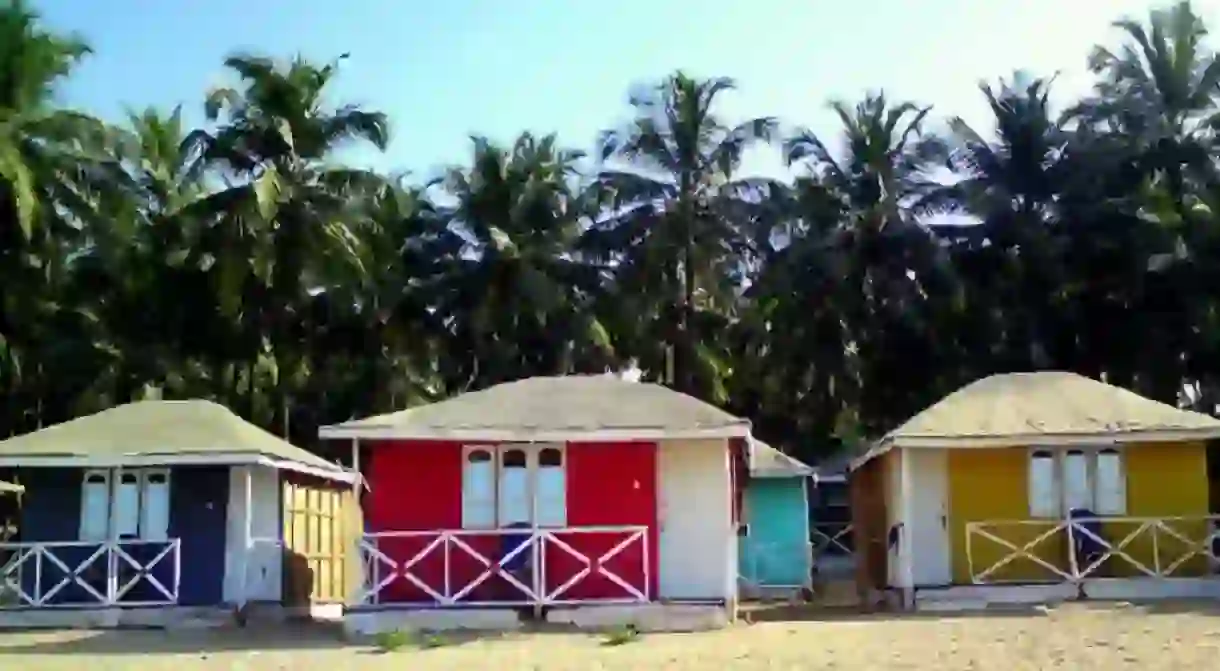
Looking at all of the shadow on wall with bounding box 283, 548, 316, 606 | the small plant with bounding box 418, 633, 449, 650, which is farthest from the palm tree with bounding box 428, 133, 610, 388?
the small plant with bounding box 418, 633, 449, 650

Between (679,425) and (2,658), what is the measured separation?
816 cm

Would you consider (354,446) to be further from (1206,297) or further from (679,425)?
(1206,297)

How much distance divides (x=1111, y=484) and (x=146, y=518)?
45.0ft

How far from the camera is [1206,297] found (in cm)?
3000

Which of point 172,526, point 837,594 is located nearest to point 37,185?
point 172,526

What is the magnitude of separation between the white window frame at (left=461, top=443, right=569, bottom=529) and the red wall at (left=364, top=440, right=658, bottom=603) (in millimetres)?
69

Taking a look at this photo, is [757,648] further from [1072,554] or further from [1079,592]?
[1079,592]

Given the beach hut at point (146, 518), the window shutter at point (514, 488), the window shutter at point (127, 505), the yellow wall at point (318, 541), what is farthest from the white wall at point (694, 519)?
the window shutter at point (127, 505)

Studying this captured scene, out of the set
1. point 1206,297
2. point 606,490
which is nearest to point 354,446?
point 606,490

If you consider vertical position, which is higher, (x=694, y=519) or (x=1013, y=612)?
(x=694, y=519)

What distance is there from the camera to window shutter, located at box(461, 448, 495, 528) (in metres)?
19.1

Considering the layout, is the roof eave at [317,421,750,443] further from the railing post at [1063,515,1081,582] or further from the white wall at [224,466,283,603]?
the railing post at [1063,515,1081,582]

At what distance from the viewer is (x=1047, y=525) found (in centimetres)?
2067

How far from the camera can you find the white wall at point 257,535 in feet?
69.4
